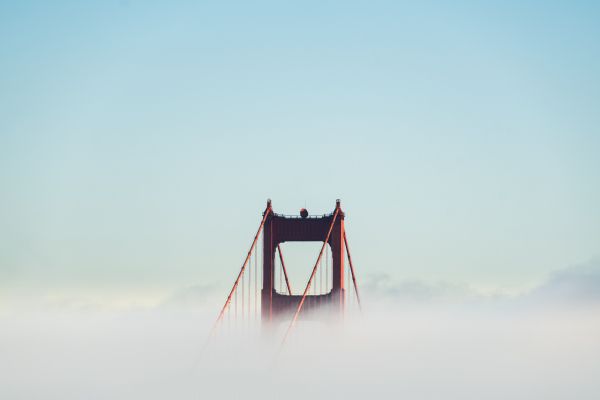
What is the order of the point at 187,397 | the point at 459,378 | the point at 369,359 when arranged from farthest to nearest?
the point at 459,378 < the point at 369,359 < the point at 187,397

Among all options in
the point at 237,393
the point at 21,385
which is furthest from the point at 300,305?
the point at 21,385

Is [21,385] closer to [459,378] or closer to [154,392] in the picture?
[154,392]

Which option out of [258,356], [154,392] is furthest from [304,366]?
[154,392]

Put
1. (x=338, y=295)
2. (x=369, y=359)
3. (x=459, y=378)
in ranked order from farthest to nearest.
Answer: (x=459, y=378), (x=369, y=359), (x=338, y=295)

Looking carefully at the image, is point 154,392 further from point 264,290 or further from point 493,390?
point 493,390

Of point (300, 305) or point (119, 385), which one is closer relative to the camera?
point (300, 305)

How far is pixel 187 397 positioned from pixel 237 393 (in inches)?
134

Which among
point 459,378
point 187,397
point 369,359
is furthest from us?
point 459,378

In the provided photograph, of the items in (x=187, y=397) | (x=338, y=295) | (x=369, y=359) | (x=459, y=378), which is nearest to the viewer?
(x=338, y=295)

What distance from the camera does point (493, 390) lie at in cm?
11169

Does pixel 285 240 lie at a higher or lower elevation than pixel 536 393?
higher

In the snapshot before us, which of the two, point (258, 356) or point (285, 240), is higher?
point (285, 240)

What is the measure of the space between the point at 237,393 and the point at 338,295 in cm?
1116

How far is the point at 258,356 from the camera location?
9456 cm
